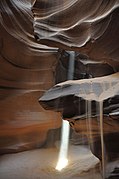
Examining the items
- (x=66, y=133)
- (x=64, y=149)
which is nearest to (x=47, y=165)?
(x=64, y=149)

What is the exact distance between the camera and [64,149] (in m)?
5.65

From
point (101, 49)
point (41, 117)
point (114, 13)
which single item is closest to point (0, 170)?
point (41, 117)

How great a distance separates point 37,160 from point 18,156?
20.8 inches

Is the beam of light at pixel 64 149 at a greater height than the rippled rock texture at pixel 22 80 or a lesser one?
lesser

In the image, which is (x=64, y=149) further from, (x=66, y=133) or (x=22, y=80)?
(x=22, y=80)

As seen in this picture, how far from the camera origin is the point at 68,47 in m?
3.63

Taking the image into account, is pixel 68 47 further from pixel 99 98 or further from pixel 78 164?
pixel 78 164

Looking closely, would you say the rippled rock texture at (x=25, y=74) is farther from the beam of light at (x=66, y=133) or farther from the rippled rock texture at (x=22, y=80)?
the beam of light at (x=66, y=133)

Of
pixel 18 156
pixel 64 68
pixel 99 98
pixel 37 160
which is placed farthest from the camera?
pixel 64 68

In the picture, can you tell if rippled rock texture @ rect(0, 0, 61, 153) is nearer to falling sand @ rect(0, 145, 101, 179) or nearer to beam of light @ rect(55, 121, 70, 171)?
beam of light @ rect(55, 121, 70, 171)

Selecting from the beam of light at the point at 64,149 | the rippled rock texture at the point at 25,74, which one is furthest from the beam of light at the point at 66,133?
the rippled rock texture at the point at 25,74

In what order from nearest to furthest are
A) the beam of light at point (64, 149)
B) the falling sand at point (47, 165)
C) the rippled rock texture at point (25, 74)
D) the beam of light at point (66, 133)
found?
1. the falling sand at point (47, 165)
2. the beam of light at point (64, 149)
3. the beam of light at point (66, 133)
4. the rippled rock texture at point (25, 74)

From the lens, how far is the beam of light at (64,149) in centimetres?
457

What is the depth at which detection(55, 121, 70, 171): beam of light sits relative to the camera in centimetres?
457
